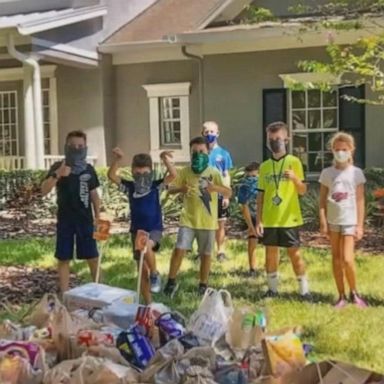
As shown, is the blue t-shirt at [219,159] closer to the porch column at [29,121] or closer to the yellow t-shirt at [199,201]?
the yellow t-shirt at [199,201]

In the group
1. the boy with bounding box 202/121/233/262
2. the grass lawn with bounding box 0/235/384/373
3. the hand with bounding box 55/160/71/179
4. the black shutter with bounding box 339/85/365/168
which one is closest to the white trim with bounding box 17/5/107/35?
the grass lawn with bounding box 0/235/384/373

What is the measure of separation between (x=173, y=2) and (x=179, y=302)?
14.5 m

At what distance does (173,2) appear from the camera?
68.1 feet

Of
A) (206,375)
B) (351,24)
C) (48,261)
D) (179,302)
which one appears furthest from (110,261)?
(206,375)

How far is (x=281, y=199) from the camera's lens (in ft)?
25.0

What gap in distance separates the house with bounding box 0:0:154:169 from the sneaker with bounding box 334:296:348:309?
1086 cm

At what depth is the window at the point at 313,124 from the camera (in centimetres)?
Answer: 1634

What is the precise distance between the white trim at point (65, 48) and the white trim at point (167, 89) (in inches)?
57.3

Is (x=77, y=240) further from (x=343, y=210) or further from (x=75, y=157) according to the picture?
(x=343, y=210)

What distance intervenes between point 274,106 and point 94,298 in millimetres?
11235

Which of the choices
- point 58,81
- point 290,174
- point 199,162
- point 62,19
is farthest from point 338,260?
point 58,81

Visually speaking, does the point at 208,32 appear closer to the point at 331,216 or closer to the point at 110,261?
the point at 110,261

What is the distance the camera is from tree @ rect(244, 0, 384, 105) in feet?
38.1

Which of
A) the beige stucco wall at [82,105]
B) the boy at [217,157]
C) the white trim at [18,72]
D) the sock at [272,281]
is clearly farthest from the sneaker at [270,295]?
the white trim at [18,72]
